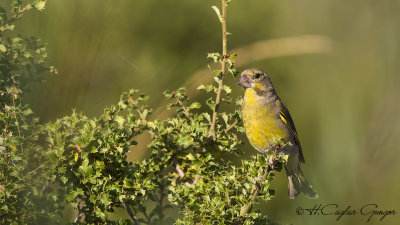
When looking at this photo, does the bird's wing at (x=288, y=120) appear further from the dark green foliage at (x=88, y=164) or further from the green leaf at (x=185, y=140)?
the green leaf at (x=185, y=140)

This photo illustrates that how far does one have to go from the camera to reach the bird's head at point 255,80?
9.98 feet

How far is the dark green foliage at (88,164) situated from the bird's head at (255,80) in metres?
0.95

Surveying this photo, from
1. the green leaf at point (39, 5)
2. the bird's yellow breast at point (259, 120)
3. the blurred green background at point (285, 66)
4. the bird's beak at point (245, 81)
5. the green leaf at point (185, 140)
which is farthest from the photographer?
the bird's yellow breast at point (259, 120)

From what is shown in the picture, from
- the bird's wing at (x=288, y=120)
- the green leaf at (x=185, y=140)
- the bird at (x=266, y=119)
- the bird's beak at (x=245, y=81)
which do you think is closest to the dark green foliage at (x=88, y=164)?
the green leaf at (x=185, y=140)

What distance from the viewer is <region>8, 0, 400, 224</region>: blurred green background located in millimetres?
1456

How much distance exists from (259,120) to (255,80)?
0.93 feet

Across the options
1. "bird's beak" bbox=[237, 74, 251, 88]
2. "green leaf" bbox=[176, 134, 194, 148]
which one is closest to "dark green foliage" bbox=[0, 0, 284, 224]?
"green leaf" bbox=[176, 134, 194, 148]

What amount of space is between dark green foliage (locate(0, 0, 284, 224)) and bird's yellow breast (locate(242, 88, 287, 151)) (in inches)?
40.8

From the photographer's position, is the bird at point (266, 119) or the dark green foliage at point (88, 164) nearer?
the dark green foliage at point (88, 164)

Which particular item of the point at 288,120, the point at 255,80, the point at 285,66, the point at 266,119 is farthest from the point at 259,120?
the point at 285,66

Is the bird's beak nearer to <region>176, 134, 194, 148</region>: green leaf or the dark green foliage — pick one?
the dark green foliage

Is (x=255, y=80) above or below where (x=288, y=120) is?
above

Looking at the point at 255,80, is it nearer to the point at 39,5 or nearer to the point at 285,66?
the point at 285,66

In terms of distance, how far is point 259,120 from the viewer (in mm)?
3281
